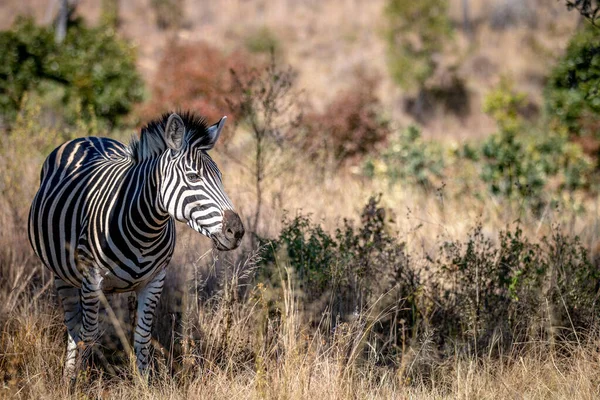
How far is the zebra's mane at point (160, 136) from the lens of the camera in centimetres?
402

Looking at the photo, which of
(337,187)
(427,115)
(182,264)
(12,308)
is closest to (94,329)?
(12,308)

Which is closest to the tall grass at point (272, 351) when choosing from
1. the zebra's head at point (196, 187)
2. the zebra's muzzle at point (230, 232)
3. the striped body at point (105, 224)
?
the striped body at point (105, 224)

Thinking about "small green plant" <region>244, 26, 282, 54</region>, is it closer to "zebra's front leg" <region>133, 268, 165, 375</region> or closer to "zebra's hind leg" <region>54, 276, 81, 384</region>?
"zebra's hind leg" <region>54, 276, 81, 384</region>

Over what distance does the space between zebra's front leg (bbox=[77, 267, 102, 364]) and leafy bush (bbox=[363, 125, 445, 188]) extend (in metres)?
8.16

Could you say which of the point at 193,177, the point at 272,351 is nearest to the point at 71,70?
the point at 272,351

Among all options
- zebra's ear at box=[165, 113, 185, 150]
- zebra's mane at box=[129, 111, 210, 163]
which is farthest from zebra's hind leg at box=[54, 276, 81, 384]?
zebra's ear at box=[165, 113, 185, 150]

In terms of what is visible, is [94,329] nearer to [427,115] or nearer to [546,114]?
[546,114]

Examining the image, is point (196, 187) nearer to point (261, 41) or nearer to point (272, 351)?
point (272, 351)

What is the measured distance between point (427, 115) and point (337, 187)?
2216 cm

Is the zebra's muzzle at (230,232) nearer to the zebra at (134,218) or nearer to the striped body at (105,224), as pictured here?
the zebra at (134,218)

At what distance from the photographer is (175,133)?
4004 millimetres

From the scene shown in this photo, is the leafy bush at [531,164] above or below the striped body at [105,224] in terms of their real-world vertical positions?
above

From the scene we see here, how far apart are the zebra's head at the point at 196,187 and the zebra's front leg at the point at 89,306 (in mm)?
760

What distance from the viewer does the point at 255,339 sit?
16.0ft
